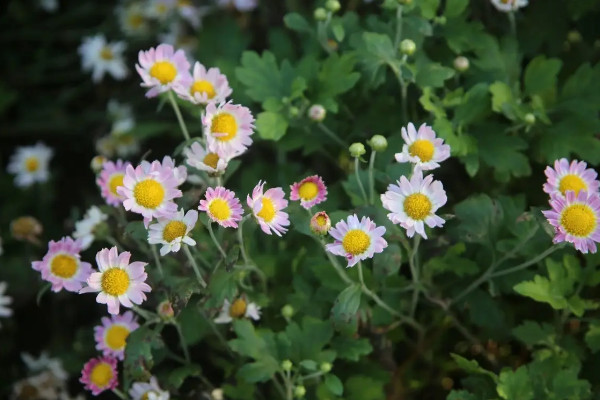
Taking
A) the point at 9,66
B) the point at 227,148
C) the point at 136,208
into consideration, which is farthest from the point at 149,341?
the point at 9,66

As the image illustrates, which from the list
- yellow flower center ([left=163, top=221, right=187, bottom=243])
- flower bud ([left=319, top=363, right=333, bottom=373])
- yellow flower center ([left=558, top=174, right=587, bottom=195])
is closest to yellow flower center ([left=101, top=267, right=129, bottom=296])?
yellow flower center ([left=163, top=221, right=187, bottom=243])

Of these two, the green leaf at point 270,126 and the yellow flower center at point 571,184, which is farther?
the green leaf at point 270,126

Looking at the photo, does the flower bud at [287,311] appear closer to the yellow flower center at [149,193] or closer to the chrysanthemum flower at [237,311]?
the chrysanthemum flower at [237,311]

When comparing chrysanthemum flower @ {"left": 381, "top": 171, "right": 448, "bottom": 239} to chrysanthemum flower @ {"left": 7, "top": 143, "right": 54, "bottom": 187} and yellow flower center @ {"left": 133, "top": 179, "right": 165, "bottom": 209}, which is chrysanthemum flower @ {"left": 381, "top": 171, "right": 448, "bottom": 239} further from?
chrysanthemum flower @ {"left": 7, "top": 143, "right": 54, "bottom": 187}

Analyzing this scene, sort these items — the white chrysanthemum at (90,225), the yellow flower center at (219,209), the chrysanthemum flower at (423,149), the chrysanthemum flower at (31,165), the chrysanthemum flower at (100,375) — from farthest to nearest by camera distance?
the chrysanthemum flower at (31,165)
the white chrysanthemum at (90,225)
the chrysanthemum flower at (100,375)
the chrysanthemum flower at (423,149)
the yellow flower center at (219,209)

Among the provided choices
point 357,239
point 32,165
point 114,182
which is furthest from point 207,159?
point 32,165

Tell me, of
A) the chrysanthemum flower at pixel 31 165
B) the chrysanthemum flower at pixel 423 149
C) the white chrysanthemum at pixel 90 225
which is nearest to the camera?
the chrysanthemum flower at pixel 423 149

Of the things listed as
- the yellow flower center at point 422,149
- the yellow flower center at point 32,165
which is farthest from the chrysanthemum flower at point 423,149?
the yellow flower center at point 32,165
